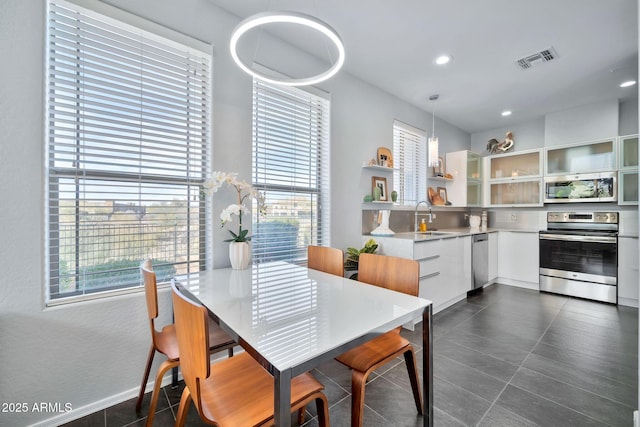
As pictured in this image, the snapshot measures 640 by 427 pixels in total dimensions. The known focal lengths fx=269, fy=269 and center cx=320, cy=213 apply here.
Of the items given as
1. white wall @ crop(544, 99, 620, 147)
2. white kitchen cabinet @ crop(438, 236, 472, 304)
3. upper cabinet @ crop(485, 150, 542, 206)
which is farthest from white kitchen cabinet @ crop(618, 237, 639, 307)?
white kitchen cabinet @ crop(438, 236, 472, 304)

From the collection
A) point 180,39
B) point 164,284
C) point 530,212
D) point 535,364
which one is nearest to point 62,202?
point 164,284

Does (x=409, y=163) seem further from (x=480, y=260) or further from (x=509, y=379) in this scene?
(x=509, y=379)

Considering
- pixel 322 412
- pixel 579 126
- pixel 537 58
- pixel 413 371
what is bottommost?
pixel 413 371

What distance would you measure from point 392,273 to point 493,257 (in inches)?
141

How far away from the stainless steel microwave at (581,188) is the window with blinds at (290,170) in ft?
Answer: 12.3

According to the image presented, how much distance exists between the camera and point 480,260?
3945 millimetres

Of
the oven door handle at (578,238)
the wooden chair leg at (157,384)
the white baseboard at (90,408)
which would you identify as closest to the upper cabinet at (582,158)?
the oven door handle at (578,238)

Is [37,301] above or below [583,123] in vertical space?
below

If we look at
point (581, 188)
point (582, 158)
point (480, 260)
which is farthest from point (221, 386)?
point (582, 158)

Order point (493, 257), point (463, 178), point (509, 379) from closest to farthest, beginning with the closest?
point (509, 379), point (493, 257), point (463, 178)

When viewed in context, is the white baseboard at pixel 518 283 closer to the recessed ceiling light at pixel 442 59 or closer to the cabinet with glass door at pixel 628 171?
the cabinet with glass door at pixel 628 171

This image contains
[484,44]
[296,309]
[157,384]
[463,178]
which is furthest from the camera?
[463,178]

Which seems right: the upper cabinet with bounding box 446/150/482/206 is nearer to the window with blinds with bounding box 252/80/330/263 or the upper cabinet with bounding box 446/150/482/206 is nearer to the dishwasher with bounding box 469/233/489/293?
the dishwasher with bounding box 469/233/489/293

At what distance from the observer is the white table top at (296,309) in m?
0.88
